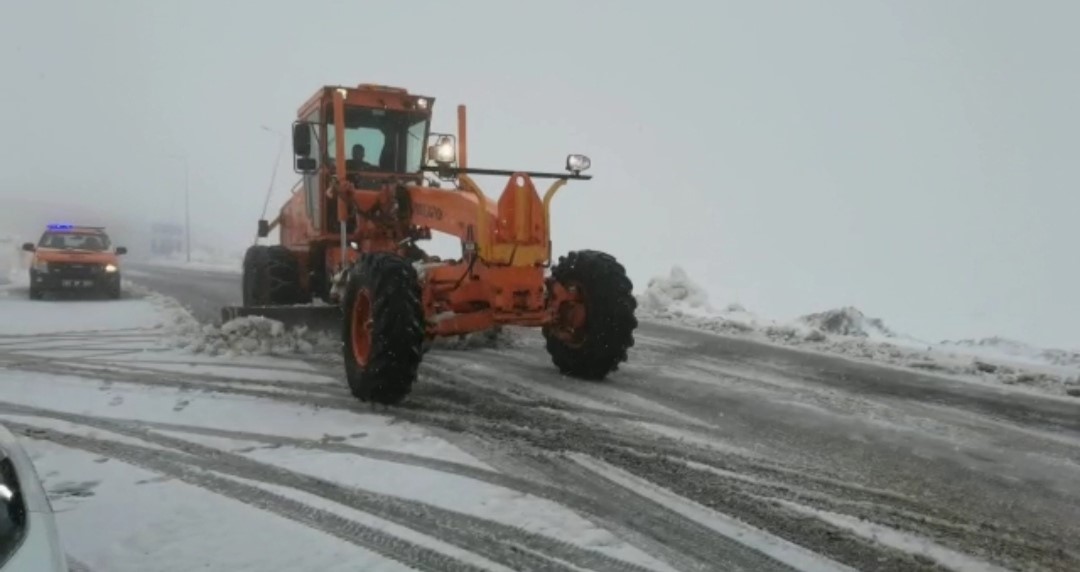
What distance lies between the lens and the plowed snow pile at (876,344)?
30.3ft

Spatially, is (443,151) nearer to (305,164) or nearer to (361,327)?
(305,164)

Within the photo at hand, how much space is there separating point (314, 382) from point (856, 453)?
4.70m

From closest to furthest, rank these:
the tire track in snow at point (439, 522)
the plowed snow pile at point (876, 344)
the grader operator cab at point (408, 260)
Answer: the tire track in snow at point (439, 522), the grader operator cab at point (408, 260), the plowed snow pile at point (876, 344)

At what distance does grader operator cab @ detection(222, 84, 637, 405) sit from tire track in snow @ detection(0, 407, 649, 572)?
1.58 m

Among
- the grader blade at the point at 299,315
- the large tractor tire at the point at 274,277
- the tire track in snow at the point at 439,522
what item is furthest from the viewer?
the large tractor tire at the point at 274,277

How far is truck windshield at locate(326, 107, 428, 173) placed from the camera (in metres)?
9.96

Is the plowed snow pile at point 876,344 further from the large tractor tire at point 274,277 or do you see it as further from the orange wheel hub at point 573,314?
the large tractor tire at point 274,277

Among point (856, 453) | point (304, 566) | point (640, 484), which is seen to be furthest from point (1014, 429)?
point (304, 566)

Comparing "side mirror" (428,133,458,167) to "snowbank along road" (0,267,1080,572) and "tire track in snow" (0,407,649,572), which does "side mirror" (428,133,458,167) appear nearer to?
"snowbank along road" (0,267,1080,572)

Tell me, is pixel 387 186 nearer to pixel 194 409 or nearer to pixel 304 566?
pixel 194 409

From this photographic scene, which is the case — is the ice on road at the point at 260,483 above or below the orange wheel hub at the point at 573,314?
below

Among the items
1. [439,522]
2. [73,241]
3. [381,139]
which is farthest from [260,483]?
[73,241]

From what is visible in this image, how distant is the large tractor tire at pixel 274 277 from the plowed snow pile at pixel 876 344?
6091mm

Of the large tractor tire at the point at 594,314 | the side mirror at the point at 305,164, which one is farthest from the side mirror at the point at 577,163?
the side mirror at the point at 305,164
